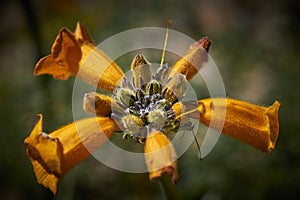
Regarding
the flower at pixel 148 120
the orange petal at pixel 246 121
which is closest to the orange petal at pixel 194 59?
the flower at pixel 148 120

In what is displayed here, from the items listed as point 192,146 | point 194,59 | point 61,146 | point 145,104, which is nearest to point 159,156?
point 145,104

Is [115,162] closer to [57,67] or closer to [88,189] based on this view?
[88,189]

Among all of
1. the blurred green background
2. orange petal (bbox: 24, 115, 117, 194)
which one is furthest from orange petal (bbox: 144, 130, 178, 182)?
the blurred green background

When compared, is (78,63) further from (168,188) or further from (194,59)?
(168,188)

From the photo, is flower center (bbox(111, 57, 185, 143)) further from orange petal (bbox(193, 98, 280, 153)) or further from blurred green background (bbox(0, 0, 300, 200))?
blurred green background (bbox(0, 0, 300, 200))

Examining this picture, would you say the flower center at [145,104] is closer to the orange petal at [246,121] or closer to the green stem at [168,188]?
the orange petal at [246,121]

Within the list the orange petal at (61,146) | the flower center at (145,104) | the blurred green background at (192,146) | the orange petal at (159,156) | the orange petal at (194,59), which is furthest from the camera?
the blurred green background at (192,146)
